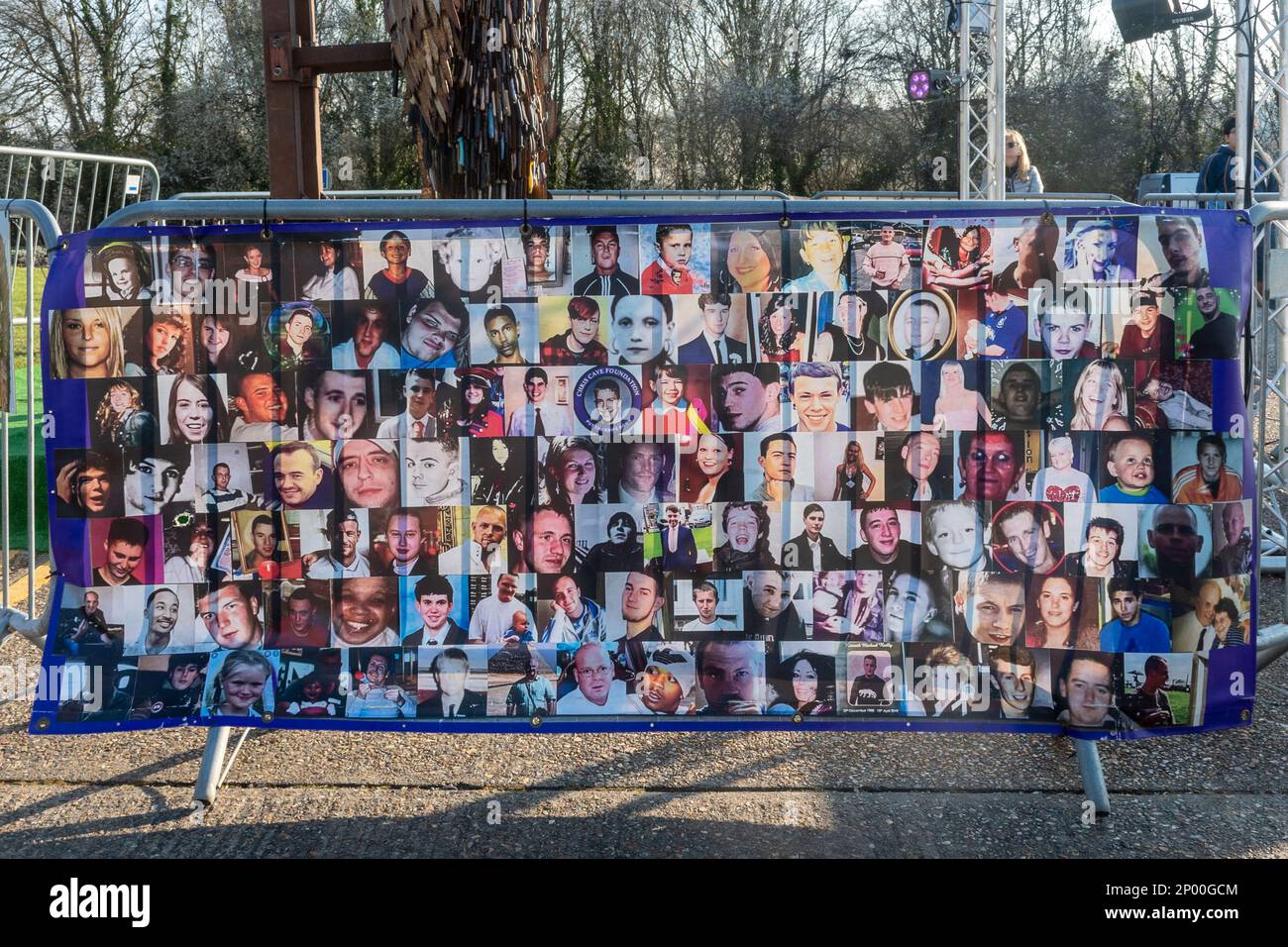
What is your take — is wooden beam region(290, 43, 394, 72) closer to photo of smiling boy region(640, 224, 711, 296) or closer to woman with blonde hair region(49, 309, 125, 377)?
woman with blonde hair region(49, 309, 125, 377)

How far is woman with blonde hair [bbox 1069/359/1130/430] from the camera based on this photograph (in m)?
3.32

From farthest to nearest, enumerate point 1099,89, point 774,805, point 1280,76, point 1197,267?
point 1099,89 → point 1280,76 → point 774,805 → point 1197,267

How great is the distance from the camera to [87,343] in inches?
131

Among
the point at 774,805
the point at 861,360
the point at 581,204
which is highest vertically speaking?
the point at 581,204

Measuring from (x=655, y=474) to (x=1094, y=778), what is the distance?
1.60 meters

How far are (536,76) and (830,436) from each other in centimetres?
237

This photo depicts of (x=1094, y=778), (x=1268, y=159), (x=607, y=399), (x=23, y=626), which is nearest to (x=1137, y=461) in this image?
(x=1094, y=778)

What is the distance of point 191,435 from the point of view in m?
3.36

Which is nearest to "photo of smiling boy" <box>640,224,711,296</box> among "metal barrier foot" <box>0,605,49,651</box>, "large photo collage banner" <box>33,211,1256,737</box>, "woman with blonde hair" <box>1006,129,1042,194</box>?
"large photo collage banner" <box>33,211,1256,737</box>

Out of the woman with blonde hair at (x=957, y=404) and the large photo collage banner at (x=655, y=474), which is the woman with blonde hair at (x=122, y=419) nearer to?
the large photo collage banner at (x=655, y=474)

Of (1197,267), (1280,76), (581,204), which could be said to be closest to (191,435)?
(581,204)

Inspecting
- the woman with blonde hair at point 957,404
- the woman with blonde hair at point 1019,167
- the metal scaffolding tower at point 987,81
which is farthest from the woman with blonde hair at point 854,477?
the woman with blonde hair at point 1019,167

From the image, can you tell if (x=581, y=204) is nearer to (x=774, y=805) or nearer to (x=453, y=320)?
(x=453, y=320)

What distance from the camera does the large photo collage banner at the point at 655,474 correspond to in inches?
131
